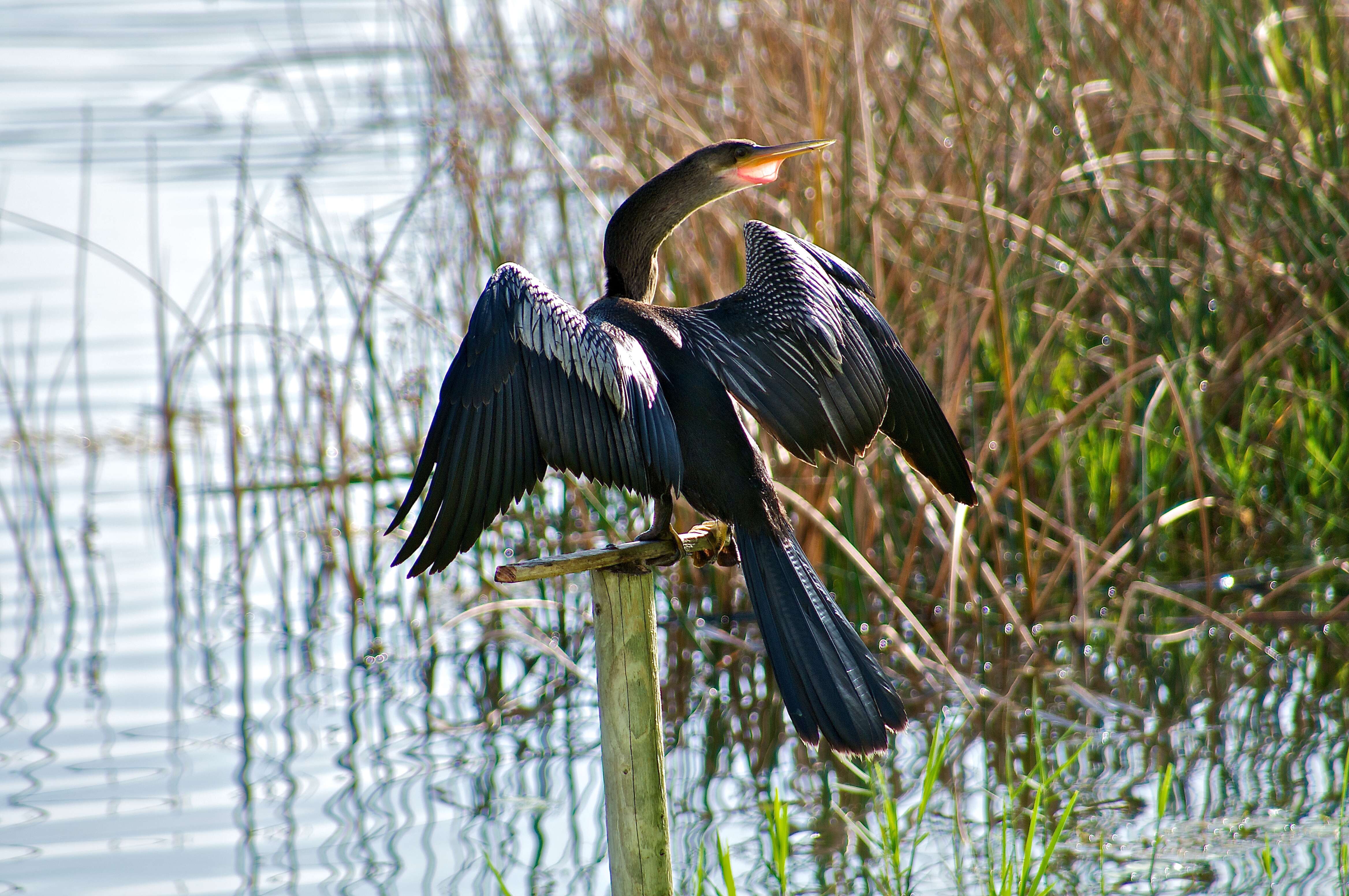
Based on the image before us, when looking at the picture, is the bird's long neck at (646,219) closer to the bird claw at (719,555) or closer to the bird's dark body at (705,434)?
the bird's dark body at (705,434)

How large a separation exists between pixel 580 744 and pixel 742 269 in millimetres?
1452

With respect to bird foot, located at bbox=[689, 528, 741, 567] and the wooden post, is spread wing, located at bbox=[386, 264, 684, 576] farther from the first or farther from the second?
bird foot, located at bbox=[689, 528, 741, 567]

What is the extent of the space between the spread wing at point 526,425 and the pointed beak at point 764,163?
25.0 inches

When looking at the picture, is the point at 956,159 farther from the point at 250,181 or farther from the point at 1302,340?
the point at 250,181

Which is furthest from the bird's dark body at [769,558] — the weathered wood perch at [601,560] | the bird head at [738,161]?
the bird head at [738,161]

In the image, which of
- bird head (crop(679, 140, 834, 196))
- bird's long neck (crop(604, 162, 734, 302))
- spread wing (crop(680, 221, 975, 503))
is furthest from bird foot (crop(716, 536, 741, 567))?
bird head (crop(679, 140, 834, 196))

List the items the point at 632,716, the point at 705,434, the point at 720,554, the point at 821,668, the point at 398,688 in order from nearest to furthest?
the point at 821,668, the point at 632,716, the point at 705,434, the point at 720,554, the point at 398,688

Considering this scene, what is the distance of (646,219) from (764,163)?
0.82ft

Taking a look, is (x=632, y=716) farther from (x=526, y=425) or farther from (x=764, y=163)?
(x=764, y=163)

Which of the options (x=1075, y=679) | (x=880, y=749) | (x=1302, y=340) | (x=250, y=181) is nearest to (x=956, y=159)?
(x=1302, y=340)

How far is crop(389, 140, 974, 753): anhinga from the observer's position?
211 centimetres

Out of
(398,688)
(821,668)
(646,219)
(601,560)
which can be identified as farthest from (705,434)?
(398,688)

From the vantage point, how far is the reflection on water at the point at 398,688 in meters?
3.39

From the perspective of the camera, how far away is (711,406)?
2354 mm
